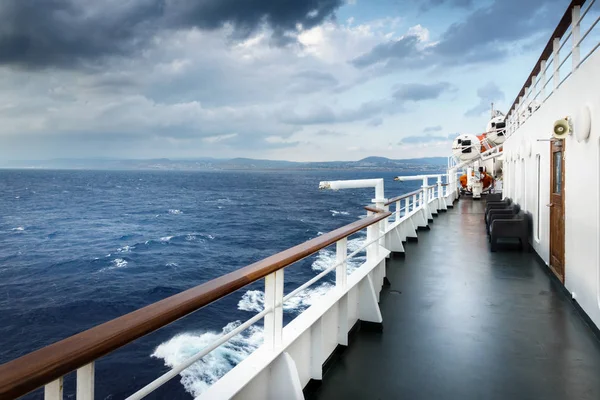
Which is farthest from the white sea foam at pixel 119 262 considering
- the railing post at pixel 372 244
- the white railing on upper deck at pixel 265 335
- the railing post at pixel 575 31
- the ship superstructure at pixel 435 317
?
the railing post at pixel 575 31

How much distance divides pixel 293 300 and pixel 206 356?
2.27m

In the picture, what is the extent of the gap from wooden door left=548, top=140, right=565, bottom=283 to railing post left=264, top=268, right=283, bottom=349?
3889mm

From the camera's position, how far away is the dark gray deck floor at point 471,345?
2395 mm

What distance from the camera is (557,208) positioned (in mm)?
4828

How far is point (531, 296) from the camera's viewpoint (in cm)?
424

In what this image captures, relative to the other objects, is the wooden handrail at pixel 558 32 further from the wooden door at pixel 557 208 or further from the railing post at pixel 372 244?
the railing post at pixel 372 244

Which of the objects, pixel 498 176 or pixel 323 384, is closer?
pixel 323 384

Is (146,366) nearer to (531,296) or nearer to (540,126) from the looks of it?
(531,296)

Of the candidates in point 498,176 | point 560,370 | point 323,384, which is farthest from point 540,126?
point 498,176

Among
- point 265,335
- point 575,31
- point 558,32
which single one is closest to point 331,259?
point 558,32

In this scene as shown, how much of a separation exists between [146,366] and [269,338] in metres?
6.21

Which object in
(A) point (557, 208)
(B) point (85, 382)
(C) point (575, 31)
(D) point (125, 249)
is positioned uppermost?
(C) point (575, 31)

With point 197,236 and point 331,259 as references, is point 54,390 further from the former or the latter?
point 197,236

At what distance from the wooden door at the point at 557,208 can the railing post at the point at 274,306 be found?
3.89 meters
